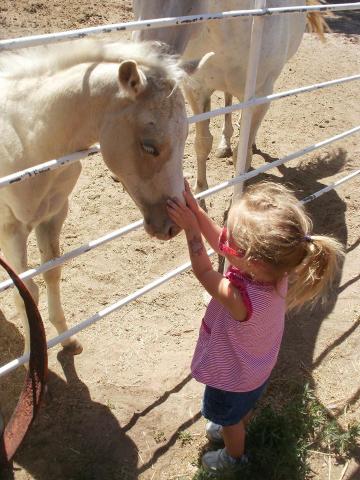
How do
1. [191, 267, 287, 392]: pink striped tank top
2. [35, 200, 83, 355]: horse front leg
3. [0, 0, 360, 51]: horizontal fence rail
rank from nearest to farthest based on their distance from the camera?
[0, 0, 360, 51]: horizontal fence rail → [191, 267, 287, 392]: pink striped tank top → [35, 200, 83, 355]: horse front leg

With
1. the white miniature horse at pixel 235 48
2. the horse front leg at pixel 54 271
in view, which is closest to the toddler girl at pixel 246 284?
the horse front leg at pixel 54 271

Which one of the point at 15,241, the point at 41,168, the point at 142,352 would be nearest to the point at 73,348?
the point at 142,352

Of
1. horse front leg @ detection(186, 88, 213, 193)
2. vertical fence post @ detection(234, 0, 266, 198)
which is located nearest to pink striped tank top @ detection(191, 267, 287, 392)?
vertical fence post @ detection(234, 0, 266, 198)

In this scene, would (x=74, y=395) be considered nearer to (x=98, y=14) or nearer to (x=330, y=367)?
(x=330, y=367)

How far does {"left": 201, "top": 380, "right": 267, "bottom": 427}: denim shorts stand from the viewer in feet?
6.45

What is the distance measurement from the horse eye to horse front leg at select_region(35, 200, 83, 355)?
88 centimetres

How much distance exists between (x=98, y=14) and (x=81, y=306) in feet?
18.7

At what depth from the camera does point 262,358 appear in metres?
1.94

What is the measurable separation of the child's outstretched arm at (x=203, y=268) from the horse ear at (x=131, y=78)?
16.9 inches

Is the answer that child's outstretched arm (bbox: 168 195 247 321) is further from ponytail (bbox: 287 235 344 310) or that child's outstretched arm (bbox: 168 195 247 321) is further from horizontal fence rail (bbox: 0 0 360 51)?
horizontal fence rail (bbox: 0 0 360 51)

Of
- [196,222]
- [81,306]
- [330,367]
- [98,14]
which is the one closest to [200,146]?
[81,306]

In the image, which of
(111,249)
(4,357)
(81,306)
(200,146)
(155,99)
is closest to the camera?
(155,99)

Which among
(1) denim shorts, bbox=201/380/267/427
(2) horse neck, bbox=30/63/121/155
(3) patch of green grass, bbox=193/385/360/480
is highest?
(2) horse neck, bbox=30/63/121/155

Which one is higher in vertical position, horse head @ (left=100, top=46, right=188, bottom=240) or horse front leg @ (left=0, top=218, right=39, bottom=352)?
horse head @ (left=100, top=46, right=188, bottom=240)
